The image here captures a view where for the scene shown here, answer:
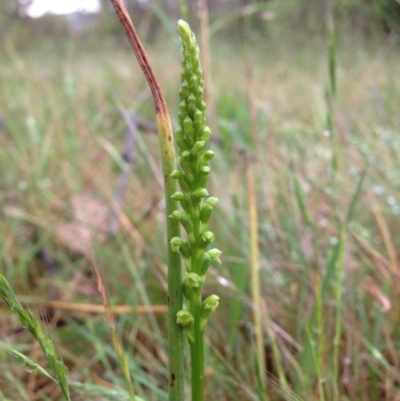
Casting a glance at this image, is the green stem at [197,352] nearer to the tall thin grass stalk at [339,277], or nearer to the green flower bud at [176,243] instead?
the green flower bud at [176,243]

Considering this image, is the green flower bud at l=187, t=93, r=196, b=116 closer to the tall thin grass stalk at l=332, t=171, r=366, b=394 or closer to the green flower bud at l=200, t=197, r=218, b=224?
the green flower bud at l=200, t=197, r=218, b=224

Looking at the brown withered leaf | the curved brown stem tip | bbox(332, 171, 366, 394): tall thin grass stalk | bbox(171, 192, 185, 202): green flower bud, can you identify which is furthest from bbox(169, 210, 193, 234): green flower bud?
the brown withered leaf

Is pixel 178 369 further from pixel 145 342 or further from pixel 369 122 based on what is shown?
pixel 369 122

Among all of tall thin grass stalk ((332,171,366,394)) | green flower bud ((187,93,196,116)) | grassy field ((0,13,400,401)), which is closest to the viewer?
green flower bud ((187,93,196,116))

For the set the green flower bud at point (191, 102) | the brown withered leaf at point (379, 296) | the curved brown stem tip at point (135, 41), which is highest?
the curved brown stem tip at point (135, 41)

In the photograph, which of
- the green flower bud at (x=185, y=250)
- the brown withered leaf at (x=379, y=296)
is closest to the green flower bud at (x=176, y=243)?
the green flower bud at (x=185, y=250)

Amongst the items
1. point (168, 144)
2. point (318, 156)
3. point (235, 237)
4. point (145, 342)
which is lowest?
point (145, 342)

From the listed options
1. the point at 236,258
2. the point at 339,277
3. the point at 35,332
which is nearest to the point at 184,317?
the point at 35,332

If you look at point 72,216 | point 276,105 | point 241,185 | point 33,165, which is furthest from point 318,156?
point 276,105
